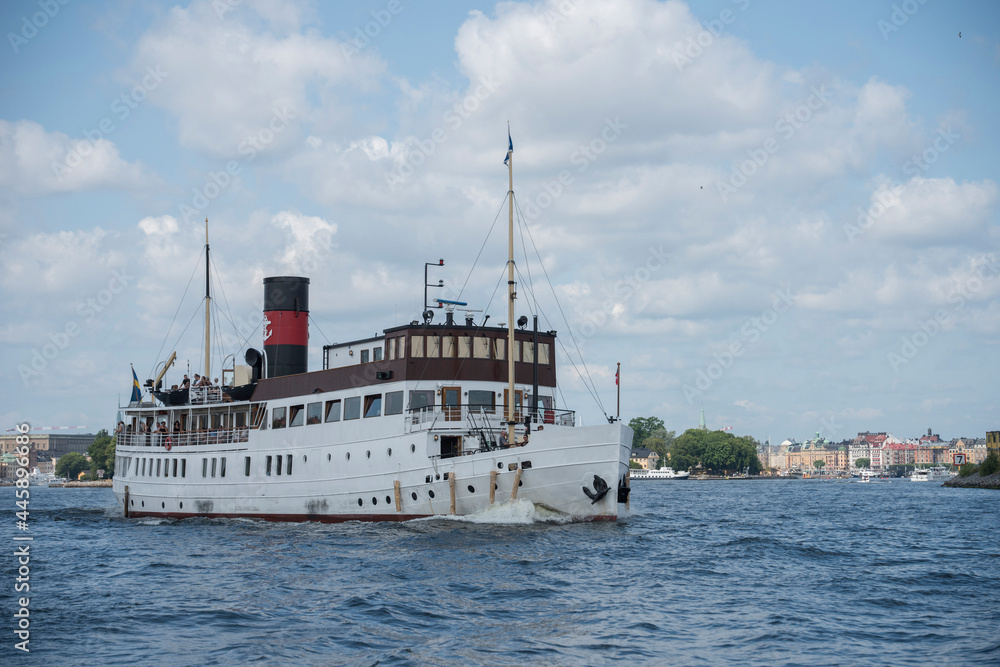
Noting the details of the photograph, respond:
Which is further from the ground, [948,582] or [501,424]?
[501,424]

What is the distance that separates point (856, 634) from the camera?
1616 centimetres

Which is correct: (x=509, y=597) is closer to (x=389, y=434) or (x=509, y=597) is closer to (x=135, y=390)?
(x=389, y=434)

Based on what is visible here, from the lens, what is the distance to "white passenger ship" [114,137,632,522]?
30.0m

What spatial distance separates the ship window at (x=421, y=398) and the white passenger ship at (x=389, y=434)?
0.17ft

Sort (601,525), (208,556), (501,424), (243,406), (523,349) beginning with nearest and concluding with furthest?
1. (208,556)
2. (601,525)
3. (501,424)
4. (523,349)
5. (243,406)

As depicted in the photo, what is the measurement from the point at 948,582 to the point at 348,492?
68.8 feet

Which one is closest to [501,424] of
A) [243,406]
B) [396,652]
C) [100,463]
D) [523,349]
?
[523,349]

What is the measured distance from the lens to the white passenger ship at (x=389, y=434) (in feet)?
98.4

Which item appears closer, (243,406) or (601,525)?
(601,525)

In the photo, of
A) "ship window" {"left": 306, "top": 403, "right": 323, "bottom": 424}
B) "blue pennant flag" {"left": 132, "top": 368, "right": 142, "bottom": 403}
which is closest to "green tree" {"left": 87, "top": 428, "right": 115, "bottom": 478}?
"blue pennant flag" {"left": 132, "top": 368, "right": 142, "bottom": 403}

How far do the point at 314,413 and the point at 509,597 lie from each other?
1954 cm

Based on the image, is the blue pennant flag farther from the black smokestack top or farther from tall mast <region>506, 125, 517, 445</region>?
tall mast <region>506, 125, 517, 445</region>

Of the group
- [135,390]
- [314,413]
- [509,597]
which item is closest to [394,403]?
[314,413]

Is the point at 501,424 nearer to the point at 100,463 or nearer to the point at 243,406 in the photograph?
the point at 243,406
